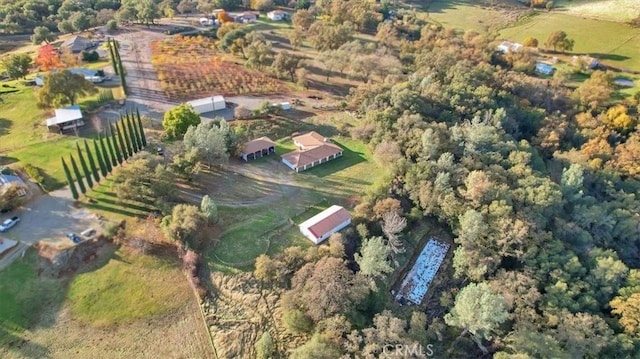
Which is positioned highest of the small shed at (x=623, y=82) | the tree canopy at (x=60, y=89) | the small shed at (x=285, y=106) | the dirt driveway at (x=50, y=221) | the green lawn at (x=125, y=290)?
the tree canopy at (x=60, y=89)

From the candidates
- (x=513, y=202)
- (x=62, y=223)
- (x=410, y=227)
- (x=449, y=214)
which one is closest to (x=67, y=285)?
(x=62, y=223)

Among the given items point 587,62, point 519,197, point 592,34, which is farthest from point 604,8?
point 519,197

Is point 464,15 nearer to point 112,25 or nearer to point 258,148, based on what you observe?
point 258,148

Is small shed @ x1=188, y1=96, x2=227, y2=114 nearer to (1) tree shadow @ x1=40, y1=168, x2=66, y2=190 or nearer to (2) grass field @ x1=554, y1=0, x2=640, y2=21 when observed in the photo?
(1) tree shadow @ x1=40, y1=168, x2=66, y2=190

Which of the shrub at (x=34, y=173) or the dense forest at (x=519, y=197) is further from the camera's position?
the shrub at (x=34, y=173)

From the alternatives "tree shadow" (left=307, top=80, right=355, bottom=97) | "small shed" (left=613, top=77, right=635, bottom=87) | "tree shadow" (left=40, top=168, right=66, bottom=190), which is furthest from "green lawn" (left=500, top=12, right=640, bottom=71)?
"tree shadow" (left=40, top=168, right=66, bottom=190)

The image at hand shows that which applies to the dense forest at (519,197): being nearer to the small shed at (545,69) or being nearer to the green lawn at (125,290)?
the small shed at (545,69)

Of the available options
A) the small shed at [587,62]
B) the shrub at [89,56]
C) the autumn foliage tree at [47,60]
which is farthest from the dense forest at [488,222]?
the shrub at [89,56]
